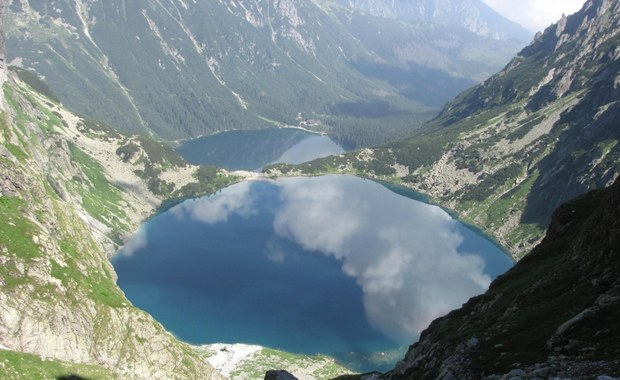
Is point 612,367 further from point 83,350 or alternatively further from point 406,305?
point 406,305

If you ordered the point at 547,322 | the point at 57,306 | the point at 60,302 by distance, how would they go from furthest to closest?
the point at 60,302 → the point at 57,306 → the point at 547,322

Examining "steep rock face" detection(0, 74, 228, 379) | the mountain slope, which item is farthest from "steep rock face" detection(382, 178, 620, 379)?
"steep rock face" detection(0, 74, 228, 379)

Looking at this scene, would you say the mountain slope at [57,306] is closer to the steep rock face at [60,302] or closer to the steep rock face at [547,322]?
the steep rock face at [60,302]

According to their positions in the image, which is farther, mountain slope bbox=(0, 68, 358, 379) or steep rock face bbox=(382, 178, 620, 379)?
mountain slope bbox=(0, 68, 358, 379)

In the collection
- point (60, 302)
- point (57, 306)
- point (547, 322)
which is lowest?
point (547, 322)

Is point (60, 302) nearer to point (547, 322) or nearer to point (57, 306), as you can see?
point (57, 306)

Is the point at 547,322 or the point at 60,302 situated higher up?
the point at 60,302

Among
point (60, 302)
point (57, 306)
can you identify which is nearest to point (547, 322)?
point (57, 306)

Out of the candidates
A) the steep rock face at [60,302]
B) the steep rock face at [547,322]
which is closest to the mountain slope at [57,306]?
the steep rock face at [60,302]

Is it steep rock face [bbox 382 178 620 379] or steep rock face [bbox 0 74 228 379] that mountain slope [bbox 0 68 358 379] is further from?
steep rock face [bbox 382 178 620 379]
